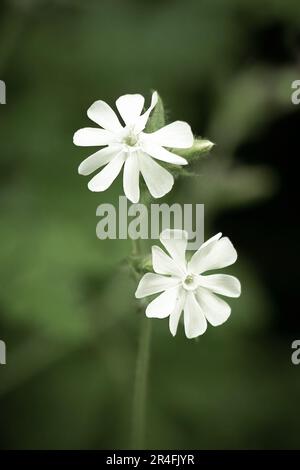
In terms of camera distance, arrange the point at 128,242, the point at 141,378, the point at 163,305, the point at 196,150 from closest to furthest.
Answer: the point at 163,305 → the point at 196,150 → the point at 141,378 → the point at 128,242

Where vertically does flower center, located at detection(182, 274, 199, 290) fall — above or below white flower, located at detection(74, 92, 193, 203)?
below

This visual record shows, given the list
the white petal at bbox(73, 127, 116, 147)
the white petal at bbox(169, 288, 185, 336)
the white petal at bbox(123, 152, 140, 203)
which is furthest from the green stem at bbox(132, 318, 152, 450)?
the white petal at bbox(73, 127, 116, 147)

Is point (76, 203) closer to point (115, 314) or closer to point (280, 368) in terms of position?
point (115, 314)

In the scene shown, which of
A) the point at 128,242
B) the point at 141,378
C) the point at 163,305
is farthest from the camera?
the point at 128,242

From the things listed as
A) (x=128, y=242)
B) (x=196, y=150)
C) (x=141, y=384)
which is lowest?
(x=141, y=384)

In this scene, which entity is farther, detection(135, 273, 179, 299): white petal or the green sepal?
the green sepal

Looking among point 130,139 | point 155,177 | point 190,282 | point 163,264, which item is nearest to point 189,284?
point 190,282

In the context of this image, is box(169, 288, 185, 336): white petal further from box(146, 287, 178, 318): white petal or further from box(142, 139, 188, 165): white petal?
box(142, 139, 188, 165): white petal

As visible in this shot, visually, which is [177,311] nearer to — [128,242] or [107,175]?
[107,175]
